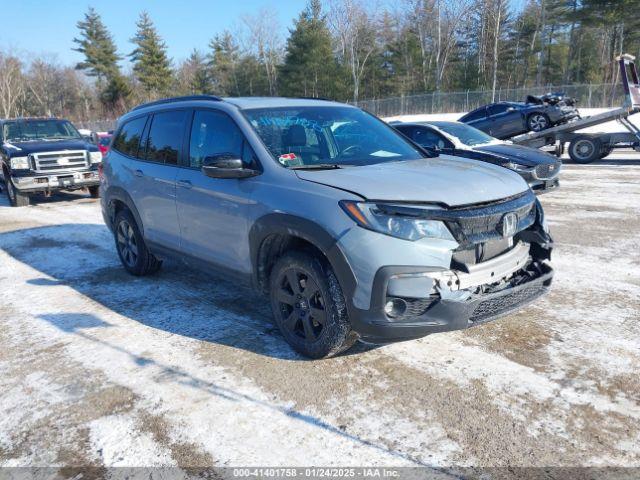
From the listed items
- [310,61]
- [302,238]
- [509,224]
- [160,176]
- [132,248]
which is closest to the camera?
[509,224]

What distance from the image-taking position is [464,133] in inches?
404

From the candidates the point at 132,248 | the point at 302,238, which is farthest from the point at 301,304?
the point at 132,248

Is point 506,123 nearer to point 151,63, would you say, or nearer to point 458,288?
point 458,288

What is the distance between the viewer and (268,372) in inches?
138

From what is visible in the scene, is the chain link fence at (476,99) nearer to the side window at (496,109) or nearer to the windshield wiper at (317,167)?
the side window at (496,109)

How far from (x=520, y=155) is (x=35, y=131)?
10.9 m

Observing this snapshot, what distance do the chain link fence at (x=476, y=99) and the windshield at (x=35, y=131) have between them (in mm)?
33384

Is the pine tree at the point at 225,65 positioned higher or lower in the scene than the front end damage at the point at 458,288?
higher

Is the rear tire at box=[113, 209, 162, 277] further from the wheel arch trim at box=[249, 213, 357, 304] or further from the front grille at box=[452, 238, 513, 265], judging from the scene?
the front grille at box=[452, 238, 513, 265]

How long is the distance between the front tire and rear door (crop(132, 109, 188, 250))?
60.2 inches

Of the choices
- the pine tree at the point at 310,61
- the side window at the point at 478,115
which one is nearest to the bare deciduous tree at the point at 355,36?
the pine tree at the point at 310,61

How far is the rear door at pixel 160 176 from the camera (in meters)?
4.74

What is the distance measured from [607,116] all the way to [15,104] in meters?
82.8

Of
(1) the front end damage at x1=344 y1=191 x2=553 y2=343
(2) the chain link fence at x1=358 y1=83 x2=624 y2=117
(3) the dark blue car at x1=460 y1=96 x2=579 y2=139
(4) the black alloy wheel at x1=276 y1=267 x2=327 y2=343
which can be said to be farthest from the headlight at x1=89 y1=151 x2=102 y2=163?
(2) the chain link fence at x1=358 y1=83 x2=624 y2=117
